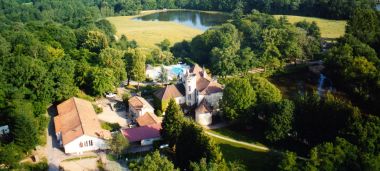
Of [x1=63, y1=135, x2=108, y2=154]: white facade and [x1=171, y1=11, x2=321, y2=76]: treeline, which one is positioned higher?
[x1=171, y1=11, x2=321, y2=76]: treeline

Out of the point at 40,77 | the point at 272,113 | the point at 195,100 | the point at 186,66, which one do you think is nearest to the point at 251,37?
the point at 186,66

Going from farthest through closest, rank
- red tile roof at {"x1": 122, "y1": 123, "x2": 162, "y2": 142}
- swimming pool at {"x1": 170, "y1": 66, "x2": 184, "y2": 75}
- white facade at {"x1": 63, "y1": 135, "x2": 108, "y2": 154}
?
swimming pool at {"x1": 170, "y1": 66, "x2": 184, "y2": 75} → red tile roof at {"x1": 122, "y1": 123, "x2": 162, "y2": 142} → white facade at {"x1": 63, "y1": 135, "x2": 108, "y2": 154}

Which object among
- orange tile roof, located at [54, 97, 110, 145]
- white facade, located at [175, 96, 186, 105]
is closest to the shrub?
orange tile roof, located at [54, 97, 110, 145]

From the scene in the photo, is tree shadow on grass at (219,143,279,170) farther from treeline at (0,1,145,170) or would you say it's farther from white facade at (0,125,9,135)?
white facade at (0,125,9,135)

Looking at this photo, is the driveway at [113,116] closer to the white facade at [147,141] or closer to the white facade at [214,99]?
the white facade at [147,141]

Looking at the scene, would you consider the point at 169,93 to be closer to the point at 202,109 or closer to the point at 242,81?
the point at 202,109

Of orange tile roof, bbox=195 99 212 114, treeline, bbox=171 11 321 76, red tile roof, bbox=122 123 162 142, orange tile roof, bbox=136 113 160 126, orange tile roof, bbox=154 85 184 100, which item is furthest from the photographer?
treeline, bbox=171 11 321 76
